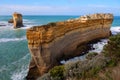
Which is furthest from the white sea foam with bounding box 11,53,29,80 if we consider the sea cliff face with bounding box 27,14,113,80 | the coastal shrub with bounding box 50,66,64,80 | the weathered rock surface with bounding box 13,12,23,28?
the weathered rock surface with bounding box 13,12,23,28

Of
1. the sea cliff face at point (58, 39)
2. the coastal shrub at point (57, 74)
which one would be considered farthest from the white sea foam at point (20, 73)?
the coastal shrub at point (57, 74)

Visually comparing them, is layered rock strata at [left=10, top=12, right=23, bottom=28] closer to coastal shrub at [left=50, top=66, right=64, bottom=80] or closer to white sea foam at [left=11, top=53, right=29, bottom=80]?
white sea foam at [left=11, top=53, right=29, bottom=80]

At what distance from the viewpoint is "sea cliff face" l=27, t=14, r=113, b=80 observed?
651 inches

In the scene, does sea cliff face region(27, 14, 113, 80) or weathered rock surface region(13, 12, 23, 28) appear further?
weathered rock surface region(13, 12, 23, 28)

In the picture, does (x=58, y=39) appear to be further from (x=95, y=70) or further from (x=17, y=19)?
(x=17, y=19)

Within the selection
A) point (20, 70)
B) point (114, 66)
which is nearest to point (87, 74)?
point (114, 66)

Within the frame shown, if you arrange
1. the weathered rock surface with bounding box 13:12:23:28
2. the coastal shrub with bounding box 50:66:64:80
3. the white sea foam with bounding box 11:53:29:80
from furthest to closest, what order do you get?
the weathered rock surface with bounding box 13:12:23:28 → the white sea foam with bounding box 11:53:29:80 → the coastal shrub with bounding box 50:66:64:80

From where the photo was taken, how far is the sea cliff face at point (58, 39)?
54.3 feet

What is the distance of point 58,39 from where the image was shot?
63.6ft

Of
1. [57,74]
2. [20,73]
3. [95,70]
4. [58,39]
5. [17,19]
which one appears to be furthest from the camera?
[17,19]

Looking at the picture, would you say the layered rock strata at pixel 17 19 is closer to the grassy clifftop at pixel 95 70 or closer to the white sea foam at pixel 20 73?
the white sea foam at pixel 20 73

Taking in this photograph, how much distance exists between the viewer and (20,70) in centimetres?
1805

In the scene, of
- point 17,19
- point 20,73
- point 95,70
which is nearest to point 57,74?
point 95,70

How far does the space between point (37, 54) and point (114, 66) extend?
7.23 meters
